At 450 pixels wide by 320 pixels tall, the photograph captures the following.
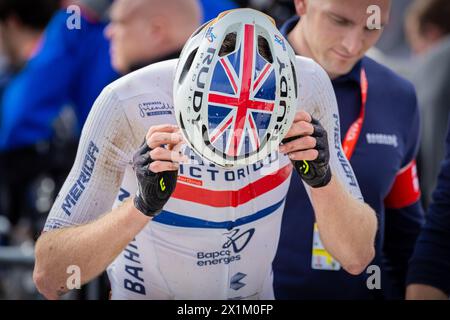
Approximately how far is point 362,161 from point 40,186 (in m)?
3.36

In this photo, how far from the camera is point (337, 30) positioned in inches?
111

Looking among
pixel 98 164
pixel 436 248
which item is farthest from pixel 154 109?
pixel 436 248

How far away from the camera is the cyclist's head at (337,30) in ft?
8.98

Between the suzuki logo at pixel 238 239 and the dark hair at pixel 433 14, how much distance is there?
3.41m

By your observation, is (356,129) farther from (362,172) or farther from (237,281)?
(237,281)

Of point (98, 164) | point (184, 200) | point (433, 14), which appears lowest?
point (184, 200)

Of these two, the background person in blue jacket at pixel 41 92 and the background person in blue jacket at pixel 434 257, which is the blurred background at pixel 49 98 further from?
the background person in blue jacket at pixel 434 257

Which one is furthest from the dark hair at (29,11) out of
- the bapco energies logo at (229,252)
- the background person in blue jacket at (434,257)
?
the bapco energies logo at (229,252)

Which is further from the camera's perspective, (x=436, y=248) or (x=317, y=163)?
(x=436, y=248)

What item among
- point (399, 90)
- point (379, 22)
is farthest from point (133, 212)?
point (399, 90)

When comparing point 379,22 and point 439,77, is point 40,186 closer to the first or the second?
point 439,77

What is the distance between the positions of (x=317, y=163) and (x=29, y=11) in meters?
4.07

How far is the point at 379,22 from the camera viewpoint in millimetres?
2758

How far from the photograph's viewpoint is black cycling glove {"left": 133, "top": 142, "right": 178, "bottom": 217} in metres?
2.41
